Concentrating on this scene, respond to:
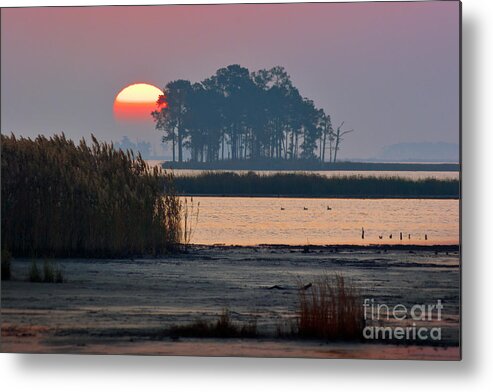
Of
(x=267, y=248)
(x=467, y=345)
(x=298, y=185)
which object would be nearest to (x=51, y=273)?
(x=267, y=248)

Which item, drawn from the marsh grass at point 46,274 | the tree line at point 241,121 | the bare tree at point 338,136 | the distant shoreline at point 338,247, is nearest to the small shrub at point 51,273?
the marsh grass at point 46,274

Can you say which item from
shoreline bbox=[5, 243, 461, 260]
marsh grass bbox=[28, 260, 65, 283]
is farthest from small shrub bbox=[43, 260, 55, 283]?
shoreline bbox=[5, 243, 461, 260]

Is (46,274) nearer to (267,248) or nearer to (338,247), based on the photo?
(267,248)

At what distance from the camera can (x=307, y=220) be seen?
9.73 metres

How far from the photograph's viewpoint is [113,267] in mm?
9750

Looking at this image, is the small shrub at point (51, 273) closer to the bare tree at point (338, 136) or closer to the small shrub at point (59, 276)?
the small shrub at point (59, 276)

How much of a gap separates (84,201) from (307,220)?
171cm

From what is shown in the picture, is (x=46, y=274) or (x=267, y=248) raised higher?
(x=267, y=248)

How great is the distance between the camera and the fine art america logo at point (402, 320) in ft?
27.0

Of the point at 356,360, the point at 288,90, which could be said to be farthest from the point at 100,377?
the point at 288,90

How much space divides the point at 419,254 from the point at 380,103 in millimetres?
1131

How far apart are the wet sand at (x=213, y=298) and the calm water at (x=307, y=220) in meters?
0.12

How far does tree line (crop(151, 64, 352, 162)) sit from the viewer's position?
28.8 ft

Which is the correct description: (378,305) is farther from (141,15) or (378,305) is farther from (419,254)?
(141,15)
